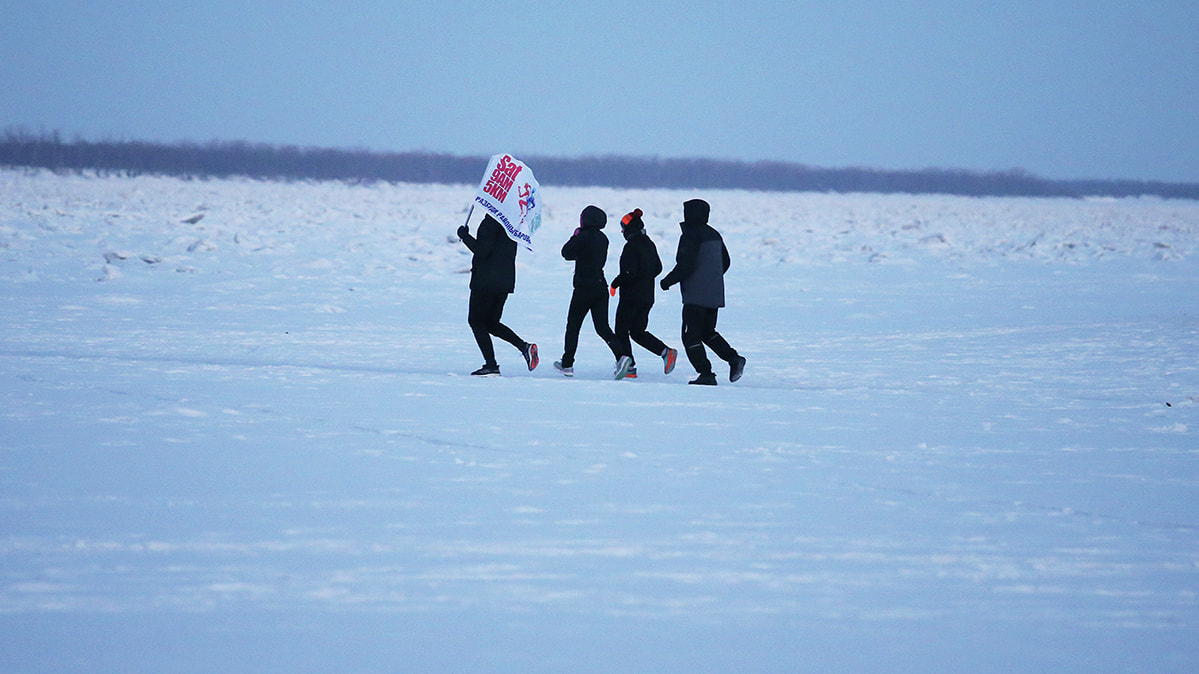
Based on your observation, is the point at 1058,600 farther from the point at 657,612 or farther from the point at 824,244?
the point at 824,244

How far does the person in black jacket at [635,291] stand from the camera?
24.9ft

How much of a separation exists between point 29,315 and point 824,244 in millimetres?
16532

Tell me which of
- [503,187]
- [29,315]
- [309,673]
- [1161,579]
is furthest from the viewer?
[29,315]

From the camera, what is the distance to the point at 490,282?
24.7 ft

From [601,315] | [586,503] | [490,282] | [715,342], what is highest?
[490,282]

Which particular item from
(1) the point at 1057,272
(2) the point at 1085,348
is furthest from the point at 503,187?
(1) the point at 1057,272

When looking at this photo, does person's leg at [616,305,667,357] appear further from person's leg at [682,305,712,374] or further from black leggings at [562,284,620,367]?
person's leg at [682,305,712,374]

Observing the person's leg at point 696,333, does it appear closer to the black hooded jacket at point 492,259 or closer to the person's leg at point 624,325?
the person's leg at point 624,325

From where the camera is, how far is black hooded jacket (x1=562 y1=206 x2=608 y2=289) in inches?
297

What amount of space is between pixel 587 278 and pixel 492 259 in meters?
0.69

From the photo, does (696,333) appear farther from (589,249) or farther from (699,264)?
(589,249)

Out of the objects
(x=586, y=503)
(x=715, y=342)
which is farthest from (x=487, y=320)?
(x=586, y=503)

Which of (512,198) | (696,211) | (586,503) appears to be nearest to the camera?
(586,503)

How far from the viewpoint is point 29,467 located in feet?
15.6
